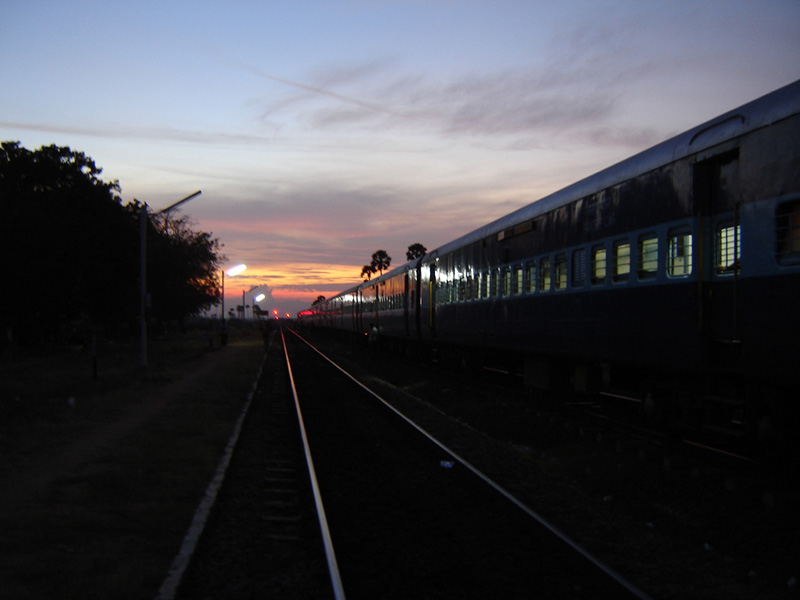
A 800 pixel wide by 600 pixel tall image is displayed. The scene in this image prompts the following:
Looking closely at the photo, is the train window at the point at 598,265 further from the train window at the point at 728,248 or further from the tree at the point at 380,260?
the tree at the point at 380,260

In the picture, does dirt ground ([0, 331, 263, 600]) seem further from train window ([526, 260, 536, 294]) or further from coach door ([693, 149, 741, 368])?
train window ([526, 260, 536, 294])

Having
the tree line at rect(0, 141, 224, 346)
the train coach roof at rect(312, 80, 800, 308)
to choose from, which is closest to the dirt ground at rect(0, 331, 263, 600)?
the train coach roof at rect(312, 80, 800, 308)

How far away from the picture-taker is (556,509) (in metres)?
7.09

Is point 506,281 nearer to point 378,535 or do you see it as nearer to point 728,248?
point 728,248

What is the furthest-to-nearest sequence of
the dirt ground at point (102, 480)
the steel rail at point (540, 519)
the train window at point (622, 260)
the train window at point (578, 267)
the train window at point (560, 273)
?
1. the train window at point (560, 273)
2. the train window at point (578, 267)
3. the train window at point (622, 260)
4. the dirt ground at point (102, 480)
5. the steel rail at point (540, 519)

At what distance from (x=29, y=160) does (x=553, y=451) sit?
36510 millimetres

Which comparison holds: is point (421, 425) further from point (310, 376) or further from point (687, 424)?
point (310, 376)

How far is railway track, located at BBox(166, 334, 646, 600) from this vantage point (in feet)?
16.6

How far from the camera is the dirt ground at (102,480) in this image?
5.31 meters

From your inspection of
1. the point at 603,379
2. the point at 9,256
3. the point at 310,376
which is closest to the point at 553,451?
the point at 603,379

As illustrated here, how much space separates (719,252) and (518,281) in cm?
696

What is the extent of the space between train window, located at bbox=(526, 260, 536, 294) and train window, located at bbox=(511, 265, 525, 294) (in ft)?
1.09

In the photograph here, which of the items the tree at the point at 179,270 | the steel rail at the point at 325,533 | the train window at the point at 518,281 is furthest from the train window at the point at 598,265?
the tree at the point at 179,270

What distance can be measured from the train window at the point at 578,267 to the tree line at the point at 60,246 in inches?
857
